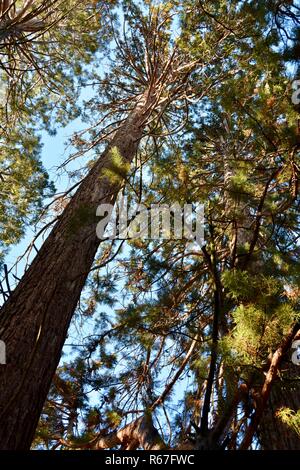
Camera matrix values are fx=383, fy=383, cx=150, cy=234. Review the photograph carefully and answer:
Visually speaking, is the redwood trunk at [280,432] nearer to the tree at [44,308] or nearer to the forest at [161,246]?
the forest at [161,246]

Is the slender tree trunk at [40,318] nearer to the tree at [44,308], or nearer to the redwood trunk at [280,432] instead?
the tree at [44,308]

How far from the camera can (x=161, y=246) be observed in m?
3.97

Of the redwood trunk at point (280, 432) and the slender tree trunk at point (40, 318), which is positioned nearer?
the slender tree trunk at point (40, 318)

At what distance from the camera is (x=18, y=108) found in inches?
264

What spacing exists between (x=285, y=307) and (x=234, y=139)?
4041mm

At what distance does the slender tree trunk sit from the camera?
1.90m

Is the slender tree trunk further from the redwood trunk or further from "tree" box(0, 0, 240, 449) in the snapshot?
the redwood trunk

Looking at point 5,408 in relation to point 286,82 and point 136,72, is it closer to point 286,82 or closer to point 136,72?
point 286,82

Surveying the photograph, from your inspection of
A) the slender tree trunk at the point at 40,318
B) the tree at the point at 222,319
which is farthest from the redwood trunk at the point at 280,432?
the slender tree trunk at the point at 40,318

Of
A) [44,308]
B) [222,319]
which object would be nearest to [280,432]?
[222,319]

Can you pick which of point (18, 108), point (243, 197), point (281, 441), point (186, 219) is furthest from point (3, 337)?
point (18, 108)

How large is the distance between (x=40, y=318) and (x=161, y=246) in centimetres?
186

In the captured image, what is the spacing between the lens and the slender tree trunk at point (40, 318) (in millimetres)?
1898

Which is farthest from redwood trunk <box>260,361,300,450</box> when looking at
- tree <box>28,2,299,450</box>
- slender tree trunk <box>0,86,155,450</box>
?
slender tree trunk <box>0,86,155,450</box>
